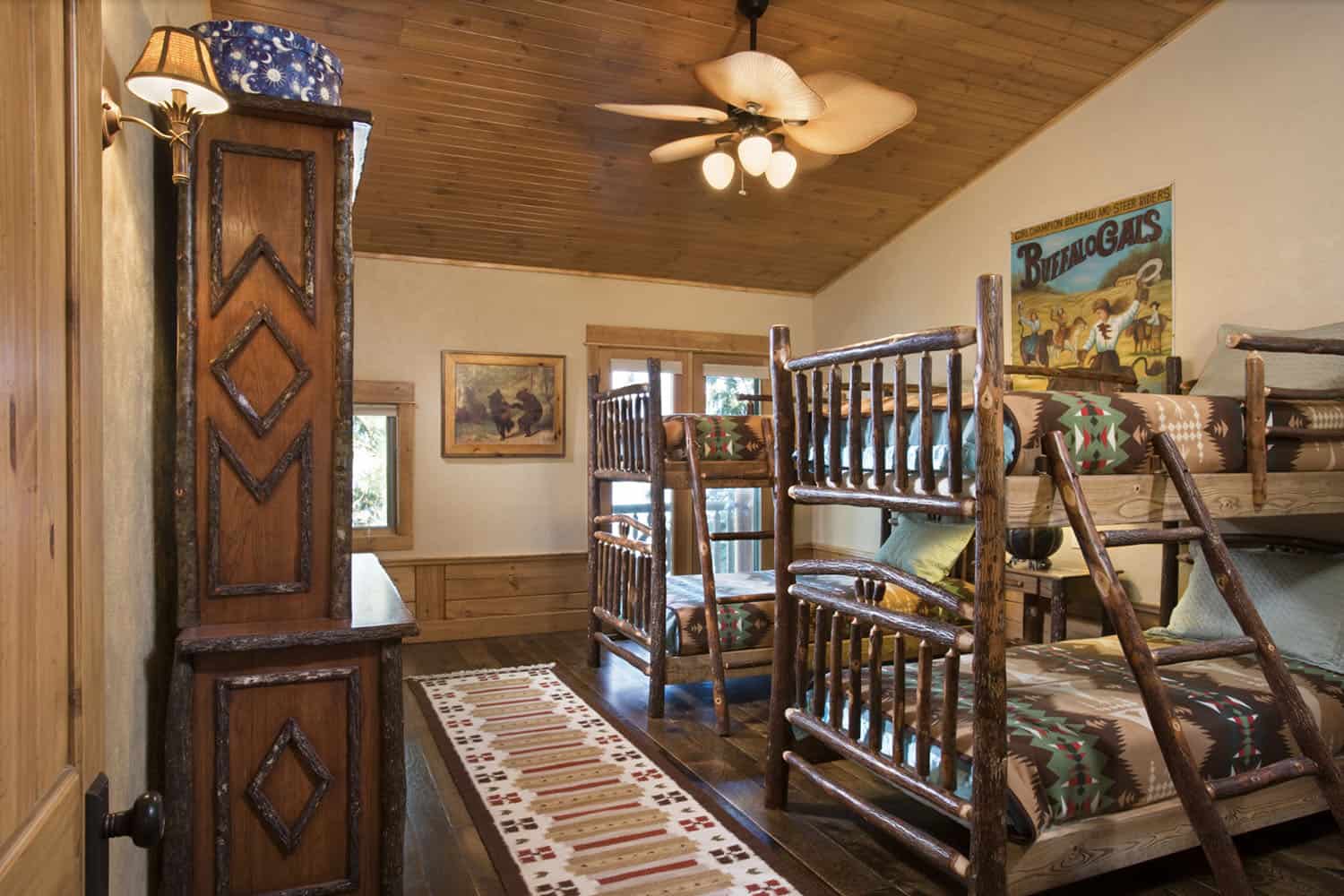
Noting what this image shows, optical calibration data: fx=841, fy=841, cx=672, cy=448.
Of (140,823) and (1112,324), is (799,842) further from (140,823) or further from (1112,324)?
(1112,324)

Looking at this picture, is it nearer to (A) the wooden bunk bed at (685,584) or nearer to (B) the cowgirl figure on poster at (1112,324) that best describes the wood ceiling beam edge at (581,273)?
(A) the wooden bunk bed at (685,584)

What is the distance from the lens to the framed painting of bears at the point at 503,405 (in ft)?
18.4

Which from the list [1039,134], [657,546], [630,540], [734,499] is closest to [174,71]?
[657,546]

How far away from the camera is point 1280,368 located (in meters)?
3.10

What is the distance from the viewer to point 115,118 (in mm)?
1577

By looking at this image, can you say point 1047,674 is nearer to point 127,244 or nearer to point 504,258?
point 127,244

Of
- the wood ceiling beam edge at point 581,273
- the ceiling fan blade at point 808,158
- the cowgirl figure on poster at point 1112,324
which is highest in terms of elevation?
the ceiling fan blade at point 808,158

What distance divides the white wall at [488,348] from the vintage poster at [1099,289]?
2.43 m

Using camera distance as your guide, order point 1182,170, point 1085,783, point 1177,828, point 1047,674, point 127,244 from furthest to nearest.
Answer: point 1182,170 < point 1047,674 < point 1177,828 < point 1085,783 < point 127,244

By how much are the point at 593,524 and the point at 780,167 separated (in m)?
2.31

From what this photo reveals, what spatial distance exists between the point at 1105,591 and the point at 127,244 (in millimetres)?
2410

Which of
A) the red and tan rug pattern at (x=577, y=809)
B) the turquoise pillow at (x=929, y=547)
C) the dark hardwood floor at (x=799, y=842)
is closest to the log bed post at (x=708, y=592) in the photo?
the dark hardwood floor at (x=799, y=842)

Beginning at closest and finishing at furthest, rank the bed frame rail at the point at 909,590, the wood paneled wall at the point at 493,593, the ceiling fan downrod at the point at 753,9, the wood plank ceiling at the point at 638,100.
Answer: the bed frame rail at the point at 909,590
the ceiling fan downrod at the point at 753,9
the wood plank ceiling at the point at 638,100
the wood paneled wall at the point at 493,593

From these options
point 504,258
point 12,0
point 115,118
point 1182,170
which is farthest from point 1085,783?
point 504,258
